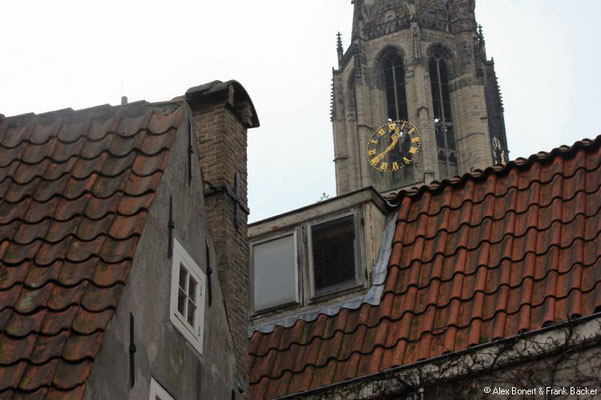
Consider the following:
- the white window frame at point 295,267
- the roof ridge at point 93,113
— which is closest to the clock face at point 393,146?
the white window frame at point 295,267

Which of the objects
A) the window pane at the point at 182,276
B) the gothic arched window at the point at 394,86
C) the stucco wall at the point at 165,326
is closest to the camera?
the stucco wall at the point at 165,326

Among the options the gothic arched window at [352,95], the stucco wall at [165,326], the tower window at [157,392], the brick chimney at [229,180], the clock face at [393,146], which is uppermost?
the gothic arched window at [352,95]

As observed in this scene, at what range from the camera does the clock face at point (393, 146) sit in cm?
7525

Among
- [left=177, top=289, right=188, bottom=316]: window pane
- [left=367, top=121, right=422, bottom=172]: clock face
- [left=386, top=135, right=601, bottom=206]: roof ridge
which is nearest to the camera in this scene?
[left=177, top=289, right=188, bottom=316]: window pane

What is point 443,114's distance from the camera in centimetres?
7806

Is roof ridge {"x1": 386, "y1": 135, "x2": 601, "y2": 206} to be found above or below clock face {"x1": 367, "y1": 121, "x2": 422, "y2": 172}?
below

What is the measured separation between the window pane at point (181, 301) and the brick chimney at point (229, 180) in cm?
113

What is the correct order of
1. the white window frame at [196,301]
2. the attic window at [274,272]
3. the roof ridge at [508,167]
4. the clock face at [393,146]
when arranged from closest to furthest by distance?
the white window frame at [196,301]
the roof ridge at [508,167]
the attic window at [274,272]
the clock face at [393,146]

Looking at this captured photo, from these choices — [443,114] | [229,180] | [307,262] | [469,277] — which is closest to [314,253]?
[307,262]

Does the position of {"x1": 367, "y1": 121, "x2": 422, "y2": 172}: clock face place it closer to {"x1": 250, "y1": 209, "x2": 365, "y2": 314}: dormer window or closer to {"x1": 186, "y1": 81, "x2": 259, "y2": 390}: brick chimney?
{"x1": 250, "y1": 209, "x2": 365, "y2": 314}: dormer window

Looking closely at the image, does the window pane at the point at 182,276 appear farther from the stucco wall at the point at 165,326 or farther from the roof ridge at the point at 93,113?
the roof ridge at the point at 93,113

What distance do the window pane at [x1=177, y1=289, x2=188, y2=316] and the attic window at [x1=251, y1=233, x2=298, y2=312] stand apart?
136 inches

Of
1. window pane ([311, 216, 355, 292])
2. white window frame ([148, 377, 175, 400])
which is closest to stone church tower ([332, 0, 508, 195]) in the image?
window pane ([311, 216, 355, 292])

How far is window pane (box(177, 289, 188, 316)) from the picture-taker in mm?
10950
